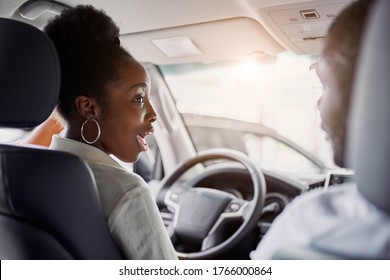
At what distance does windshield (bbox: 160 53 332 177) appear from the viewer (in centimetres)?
136

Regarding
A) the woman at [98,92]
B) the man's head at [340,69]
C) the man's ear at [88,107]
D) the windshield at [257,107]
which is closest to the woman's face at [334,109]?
the man's head at [340,69]

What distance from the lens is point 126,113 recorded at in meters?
1.25

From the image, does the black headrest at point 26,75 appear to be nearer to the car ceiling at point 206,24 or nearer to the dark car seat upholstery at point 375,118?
the car ceiling at point 206,24

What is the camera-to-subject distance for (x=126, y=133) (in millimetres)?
1273

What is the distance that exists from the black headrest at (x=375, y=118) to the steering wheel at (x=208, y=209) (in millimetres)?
697

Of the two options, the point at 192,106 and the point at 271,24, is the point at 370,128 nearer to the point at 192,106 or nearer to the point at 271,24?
the point at 271,24

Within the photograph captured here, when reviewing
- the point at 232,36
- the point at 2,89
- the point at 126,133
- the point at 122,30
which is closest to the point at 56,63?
the point at 2,89

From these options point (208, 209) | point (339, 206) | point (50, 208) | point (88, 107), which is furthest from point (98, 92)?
point (339, 206)

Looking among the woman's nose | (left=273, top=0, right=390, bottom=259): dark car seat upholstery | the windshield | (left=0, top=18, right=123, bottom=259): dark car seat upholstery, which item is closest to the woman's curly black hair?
the woman's nose

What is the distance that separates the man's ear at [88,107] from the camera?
123cm

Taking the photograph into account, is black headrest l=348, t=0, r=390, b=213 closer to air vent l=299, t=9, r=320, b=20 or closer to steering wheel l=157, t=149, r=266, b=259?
air vent l=299, t=9, r=320, b=20

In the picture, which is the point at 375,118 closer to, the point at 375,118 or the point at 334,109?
the point at 375,118

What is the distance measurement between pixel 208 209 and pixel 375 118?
84 cm
